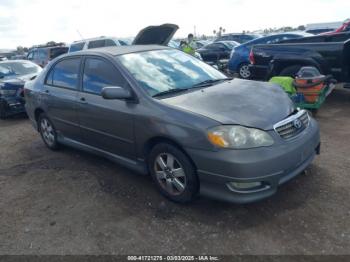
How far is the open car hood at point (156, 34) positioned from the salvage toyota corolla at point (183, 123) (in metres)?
2.06

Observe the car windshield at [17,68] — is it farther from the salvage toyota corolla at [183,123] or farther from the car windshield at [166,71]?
the car windshield at [166,71]

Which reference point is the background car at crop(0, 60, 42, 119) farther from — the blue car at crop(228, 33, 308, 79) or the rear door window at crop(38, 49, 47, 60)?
the rear door window at crop(38, 49, 47, 60)

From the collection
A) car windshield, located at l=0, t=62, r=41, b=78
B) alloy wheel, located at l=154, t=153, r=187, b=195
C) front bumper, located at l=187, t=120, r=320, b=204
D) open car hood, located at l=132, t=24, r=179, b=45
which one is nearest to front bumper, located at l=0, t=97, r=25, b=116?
car windshield, located at l=0, t=62, r=41, b=78

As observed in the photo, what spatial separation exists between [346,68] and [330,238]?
5.19m

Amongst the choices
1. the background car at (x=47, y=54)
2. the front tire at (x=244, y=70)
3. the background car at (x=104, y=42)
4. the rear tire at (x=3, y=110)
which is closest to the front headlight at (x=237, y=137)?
the rear tire at (x=3, y=110)

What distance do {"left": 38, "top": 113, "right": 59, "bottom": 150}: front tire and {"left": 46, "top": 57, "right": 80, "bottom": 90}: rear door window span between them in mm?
655

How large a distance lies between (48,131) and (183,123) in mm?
3197

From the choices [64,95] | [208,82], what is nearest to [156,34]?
[64,95]

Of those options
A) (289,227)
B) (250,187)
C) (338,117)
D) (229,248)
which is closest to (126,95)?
(250,187)

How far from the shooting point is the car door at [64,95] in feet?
15.3

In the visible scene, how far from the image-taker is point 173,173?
349cm

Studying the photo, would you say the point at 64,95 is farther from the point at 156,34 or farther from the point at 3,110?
the point at 3,110

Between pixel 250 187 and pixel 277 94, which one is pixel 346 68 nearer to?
pixel 277 94

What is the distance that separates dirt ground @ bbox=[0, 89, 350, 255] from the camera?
9.63 ft
